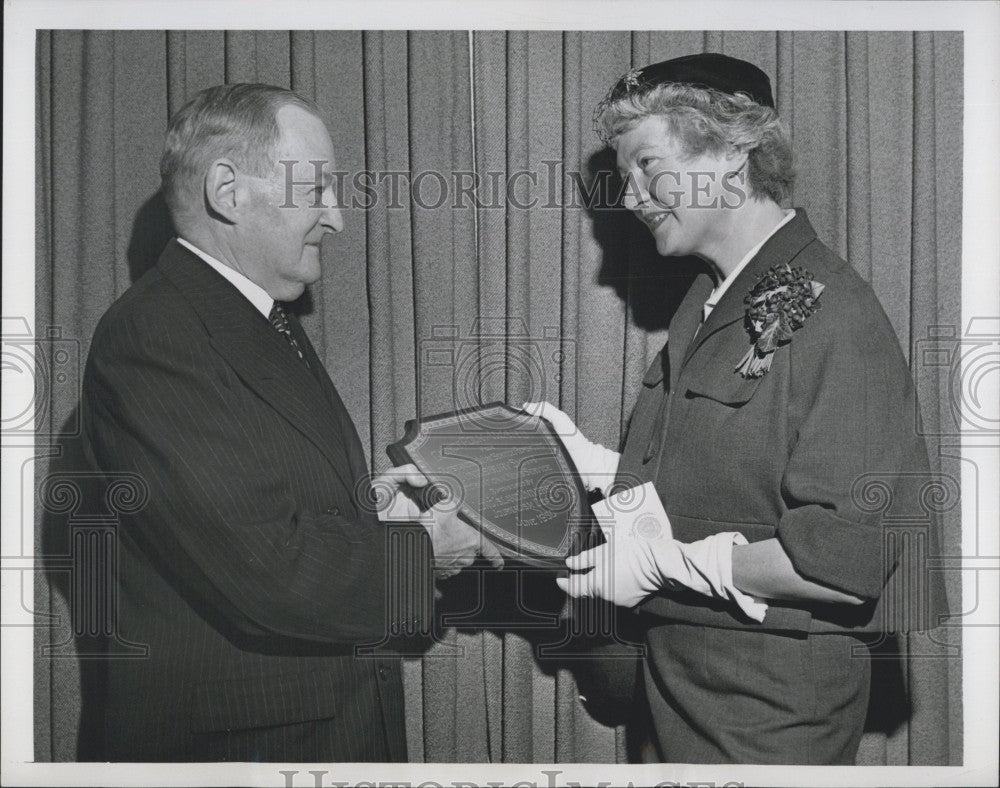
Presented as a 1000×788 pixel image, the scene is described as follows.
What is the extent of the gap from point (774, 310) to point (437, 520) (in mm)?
992

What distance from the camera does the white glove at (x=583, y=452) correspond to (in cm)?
260

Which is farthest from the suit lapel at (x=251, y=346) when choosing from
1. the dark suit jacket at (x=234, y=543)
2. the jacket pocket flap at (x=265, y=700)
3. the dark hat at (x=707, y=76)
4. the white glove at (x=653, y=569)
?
the dark hat at (x=707, y=76)

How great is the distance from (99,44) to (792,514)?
2.14 m

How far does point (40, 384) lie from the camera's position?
263 centimetres

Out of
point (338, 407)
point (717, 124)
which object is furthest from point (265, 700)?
point (717, 124)

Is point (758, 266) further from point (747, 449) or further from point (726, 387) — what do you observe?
point (747, 449)

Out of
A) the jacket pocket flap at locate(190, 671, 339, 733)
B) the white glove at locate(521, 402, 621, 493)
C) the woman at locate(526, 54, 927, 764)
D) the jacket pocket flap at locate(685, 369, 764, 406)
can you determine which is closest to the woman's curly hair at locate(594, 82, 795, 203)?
the woman at locate(526, 54, 927, 764)

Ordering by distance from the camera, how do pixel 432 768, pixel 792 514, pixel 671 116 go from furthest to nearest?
pixel 432 768 → pixel 671 116 → pixel 792 514

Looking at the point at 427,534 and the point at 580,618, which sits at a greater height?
the point at 427,534

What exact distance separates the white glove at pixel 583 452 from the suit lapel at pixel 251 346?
1.84 ft

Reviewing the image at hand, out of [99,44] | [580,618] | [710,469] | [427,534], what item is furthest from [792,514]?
[99,44]

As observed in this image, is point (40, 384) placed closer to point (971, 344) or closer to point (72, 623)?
point (72, 623)

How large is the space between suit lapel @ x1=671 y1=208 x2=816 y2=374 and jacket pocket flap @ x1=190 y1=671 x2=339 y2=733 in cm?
127

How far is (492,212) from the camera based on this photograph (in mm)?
2627
